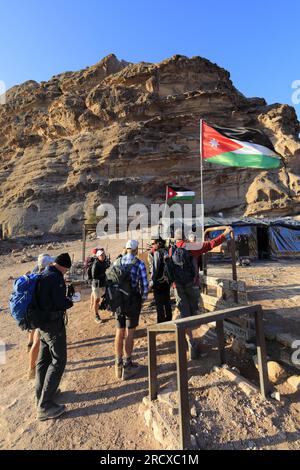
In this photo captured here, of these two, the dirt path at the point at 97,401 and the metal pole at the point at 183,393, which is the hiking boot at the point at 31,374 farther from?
the metal pole at the point at 183,393

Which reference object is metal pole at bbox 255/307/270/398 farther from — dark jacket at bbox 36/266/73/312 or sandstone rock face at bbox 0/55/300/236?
sandstone rock face at bbox 0/55/300/236

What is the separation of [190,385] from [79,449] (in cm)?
150

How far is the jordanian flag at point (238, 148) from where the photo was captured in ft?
27.3

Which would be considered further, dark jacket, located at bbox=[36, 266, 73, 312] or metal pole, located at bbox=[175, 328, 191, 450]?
dark jacket, located at bbox=[36, 266, 73, 312]

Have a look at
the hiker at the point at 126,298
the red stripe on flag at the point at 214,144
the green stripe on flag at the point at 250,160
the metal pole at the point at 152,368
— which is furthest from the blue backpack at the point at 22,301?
the red stripe on flag at the point at 214,144

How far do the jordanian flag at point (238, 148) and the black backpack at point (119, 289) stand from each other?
19.0 ft

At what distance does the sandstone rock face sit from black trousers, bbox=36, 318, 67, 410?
30.0 m

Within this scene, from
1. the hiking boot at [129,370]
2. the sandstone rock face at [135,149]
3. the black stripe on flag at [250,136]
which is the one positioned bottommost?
the hiking boot at [129,370]

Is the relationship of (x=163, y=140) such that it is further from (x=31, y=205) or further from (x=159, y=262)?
(x=159, y=262)

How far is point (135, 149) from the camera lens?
40781 mm

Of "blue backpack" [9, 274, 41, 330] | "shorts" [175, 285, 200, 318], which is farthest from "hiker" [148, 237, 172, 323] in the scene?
"blue backpack" [9, 274, 41, 330]

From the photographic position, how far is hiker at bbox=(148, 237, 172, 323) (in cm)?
501

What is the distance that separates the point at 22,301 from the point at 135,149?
40105mm

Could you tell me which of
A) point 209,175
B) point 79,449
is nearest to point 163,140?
point 209,175
